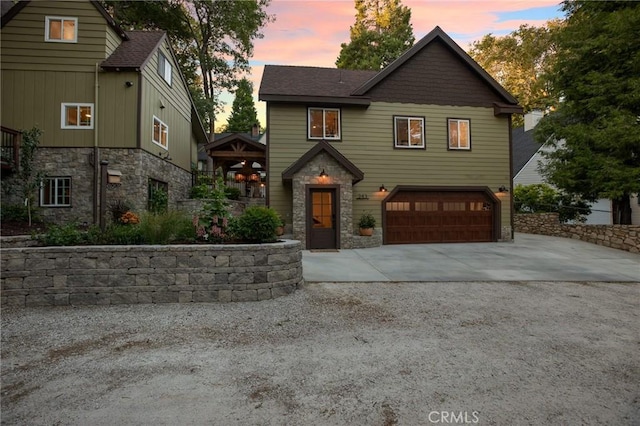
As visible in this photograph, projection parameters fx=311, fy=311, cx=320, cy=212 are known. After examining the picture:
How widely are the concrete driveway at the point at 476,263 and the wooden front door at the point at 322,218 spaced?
0.73 meters

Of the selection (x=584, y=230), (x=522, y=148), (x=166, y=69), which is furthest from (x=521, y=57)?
(x=166, y=69)

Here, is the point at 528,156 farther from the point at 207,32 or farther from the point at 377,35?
the point at 207,32

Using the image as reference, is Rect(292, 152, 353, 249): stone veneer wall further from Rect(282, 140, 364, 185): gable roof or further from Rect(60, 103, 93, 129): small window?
Rect(60, 103, 93, 129): small window

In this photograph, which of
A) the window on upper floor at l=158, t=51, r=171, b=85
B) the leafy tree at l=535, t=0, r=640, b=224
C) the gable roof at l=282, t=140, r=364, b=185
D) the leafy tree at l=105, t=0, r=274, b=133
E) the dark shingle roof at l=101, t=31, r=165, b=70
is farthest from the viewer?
the leafy tree at l=105, t=0, r=274, b=133

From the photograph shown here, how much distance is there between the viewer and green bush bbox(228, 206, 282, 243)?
20.2 feet

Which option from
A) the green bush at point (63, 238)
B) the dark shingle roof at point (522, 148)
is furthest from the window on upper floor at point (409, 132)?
the green bush at point (63, 238)

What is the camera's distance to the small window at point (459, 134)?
13.2 metres

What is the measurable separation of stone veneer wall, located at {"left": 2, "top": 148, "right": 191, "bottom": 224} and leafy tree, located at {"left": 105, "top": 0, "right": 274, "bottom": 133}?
11202 millimetres

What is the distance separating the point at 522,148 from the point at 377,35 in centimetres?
1605

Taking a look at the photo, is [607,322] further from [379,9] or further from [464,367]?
[379,9]

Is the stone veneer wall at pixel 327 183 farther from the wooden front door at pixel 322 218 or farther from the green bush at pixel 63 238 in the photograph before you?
the green bush at pixel 63 238

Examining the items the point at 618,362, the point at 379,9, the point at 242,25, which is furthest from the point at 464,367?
the point at 379,9

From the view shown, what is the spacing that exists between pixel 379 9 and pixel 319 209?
26.5 m

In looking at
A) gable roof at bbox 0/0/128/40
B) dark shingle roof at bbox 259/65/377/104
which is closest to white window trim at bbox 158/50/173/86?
gable roof at bbox 0/0/128/40
